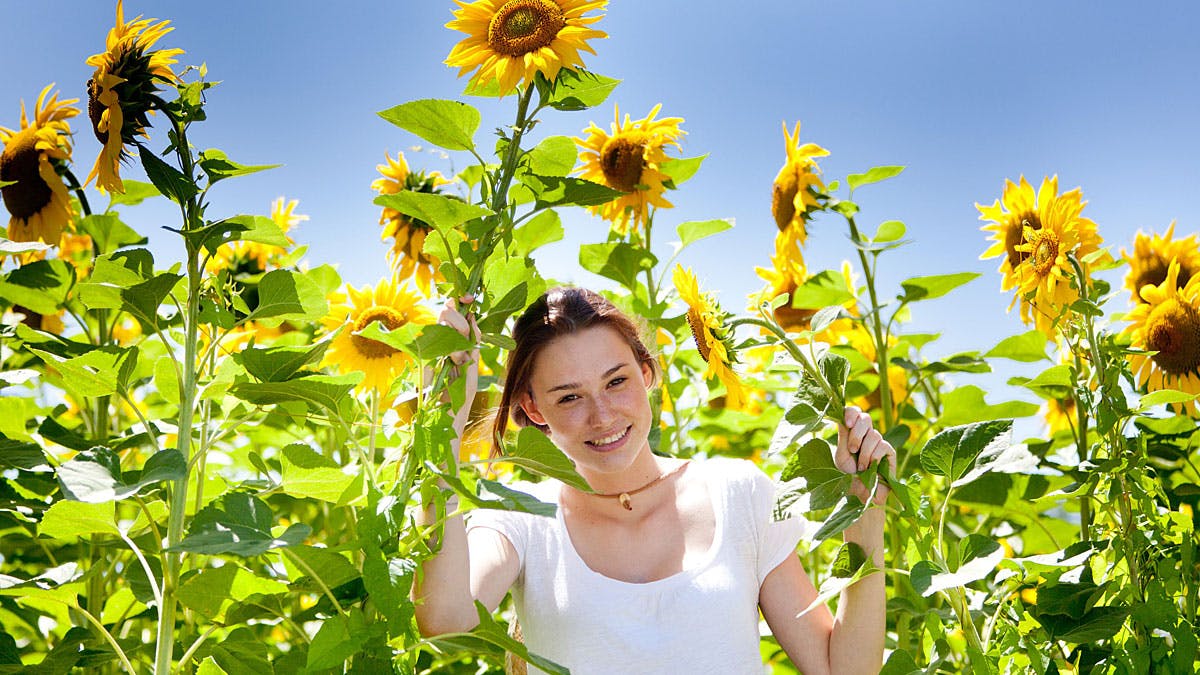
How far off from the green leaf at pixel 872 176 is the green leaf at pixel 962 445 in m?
A: 0.74

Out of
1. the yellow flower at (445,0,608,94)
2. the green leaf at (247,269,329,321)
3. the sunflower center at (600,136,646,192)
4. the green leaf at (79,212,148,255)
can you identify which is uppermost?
the sunflower center at (600,136,646,192)

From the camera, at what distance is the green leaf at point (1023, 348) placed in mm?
1794

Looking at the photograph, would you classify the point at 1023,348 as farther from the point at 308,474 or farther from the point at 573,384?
the point at 308,474

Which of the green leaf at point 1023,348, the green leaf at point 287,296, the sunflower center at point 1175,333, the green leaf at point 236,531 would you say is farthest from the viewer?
the green leaf at point 1023,348

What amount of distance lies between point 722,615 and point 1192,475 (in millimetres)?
991

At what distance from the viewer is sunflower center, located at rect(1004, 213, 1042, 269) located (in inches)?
60.1

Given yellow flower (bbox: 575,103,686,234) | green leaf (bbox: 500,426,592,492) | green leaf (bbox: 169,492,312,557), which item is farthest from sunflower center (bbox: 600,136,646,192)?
green leaf (bbox: 169,492,312,557)

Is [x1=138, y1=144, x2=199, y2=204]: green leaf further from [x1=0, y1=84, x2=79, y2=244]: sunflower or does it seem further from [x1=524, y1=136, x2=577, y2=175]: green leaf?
[x1=0, y1=84, x2=79, y2=244]: sunflower

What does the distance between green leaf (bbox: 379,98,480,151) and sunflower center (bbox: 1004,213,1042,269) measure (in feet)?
2.76

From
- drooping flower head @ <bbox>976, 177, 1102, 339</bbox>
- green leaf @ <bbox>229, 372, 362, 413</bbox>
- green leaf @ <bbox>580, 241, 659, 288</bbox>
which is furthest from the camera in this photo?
green leaf @ <bbox>580, 241, 659, 288</bbox>

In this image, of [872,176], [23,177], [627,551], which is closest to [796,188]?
[872,176]

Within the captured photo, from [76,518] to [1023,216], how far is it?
1.29 m

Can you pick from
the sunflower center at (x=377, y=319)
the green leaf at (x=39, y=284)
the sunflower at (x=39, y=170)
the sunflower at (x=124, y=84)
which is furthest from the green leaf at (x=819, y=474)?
the green leaf at (x=39, y=284)

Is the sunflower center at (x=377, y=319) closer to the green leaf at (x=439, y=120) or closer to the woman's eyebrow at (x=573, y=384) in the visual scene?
the woman's eyebrow at (x=573, y=384)
